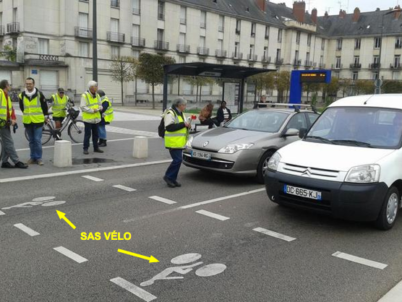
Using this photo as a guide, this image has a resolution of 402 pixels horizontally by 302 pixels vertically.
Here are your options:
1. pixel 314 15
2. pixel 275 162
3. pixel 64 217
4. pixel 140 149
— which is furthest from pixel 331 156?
pixel 314 15

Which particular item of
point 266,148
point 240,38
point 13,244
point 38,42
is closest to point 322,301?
point 13,244

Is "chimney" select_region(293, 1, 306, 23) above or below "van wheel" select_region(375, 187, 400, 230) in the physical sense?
above

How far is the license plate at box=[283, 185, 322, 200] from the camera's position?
5.59m

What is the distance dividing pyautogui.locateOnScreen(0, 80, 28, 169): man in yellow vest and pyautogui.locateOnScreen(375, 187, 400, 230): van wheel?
7335mm

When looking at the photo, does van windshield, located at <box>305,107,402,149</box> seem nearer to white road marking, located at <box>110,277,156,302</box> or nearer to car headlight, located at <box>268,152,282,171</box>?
car headlight, located at <box>268,152,282,171</box>

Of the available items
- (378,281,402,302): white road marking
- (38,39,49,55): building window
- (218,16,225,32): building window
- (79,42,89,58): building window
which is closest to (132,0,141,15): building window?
(79,42,89,58): building window

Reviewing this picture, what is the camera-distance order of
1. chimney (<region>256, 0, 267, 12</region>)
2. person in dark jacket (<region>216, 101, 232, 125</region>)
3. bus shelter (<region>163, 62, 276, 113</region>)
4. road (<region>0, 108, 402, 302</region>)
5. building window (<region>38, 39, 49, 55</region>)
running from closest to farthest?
road (<region>0, 108, 402, 302</region>) → person in dark jacket (<region>216, 101, 232, 125</region>) → bus shelter (<region>163, 62, 276, 113</region>) → building window (<region>38, 39, 49, 55</region>) → chimney (<region>256, 0, 267, 12</region>)

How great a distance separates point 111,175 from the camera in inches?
359

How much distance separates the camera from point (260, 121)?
30.9 feet

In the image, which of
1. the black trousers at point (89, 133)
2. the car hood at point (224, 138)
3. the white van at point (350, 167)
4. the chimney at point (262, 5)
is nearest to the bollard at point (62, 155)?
the black trousers at point (89, 133)

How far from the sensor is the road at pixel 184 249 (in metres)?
3.96

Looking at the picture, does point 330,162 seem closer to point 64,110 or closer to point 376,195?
point 376,195

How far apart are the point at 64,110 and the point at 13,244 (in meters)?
9.14

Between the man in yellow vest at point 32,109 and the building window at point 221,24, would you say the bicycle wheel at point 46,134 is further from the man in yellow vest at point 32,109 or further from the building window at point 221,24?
the building window at point 221,24
